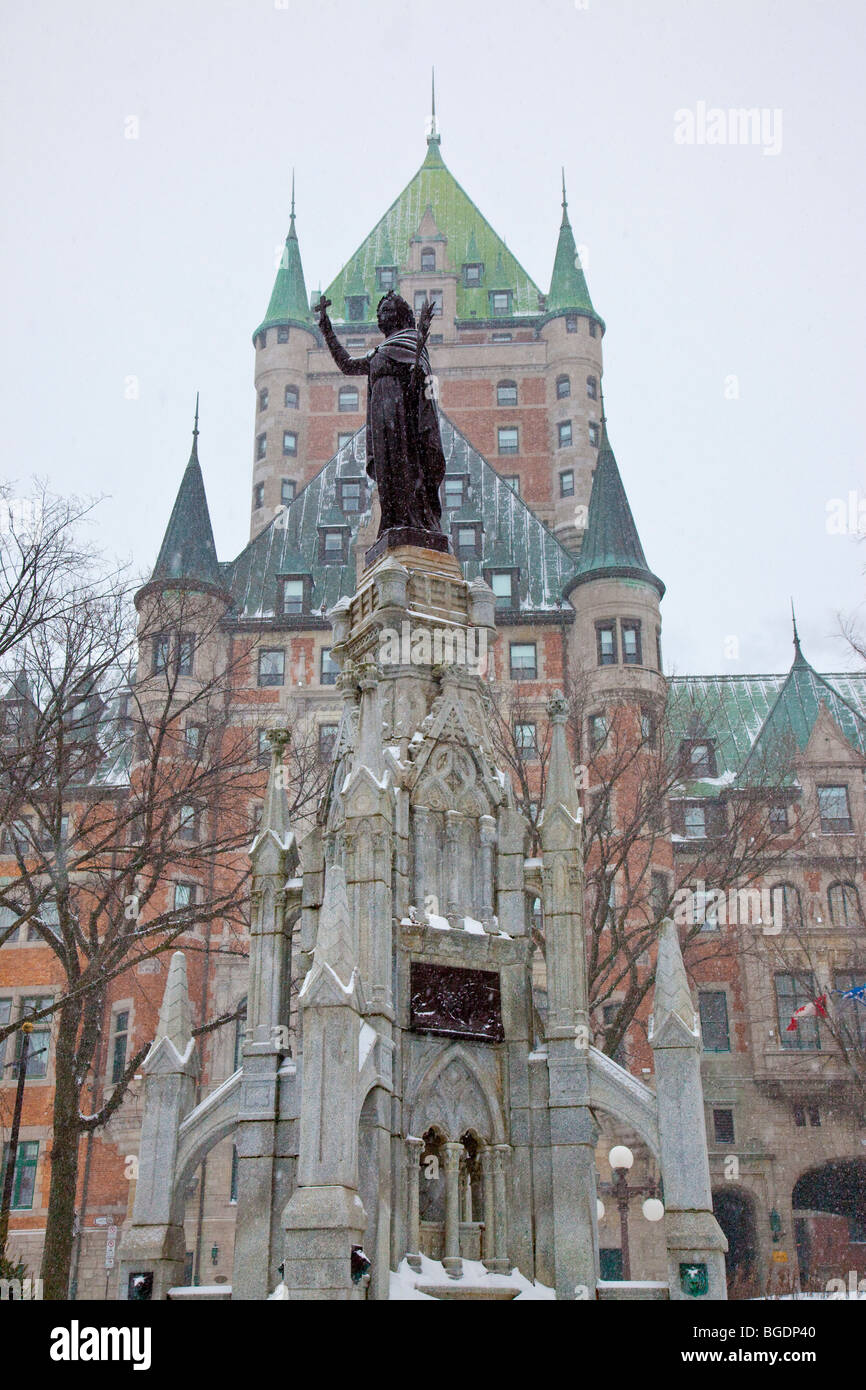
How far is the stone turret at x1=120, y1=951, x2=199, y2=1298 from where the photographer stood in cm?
1120

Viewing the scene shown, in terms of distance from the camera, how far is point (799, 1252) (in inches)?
1672

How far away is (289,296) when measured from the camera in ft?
225

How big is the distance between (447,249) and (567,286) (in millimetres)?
7230

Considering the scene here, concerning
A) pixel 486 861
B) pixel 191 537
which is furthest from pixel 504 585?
pixel 486 861

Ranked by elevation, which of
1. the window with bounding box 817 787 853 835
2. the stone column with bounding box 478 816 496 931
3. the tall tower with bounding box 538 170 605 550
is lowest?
the stone column with bounding box 478 816 496 931

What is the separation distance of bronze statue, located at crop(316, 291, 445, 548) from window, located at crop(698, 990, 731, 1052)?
113ft

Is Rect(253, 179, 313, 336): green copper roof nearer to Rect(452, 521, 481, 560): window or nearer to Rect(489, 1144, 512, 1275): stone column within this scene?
Rect(452, 521, 481, 560): window

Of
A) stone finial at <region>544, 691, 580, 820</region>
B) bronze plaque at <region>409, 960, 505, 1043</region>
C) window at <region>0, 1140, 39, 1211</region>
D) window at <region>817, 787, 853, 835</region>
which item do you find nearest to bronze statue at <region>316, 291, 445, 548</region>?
stone finial at <region>544, 691, 580, 820</region>

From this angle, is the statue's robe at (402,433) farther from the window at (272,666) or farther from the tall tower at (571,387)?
the tall tower at (571,387)

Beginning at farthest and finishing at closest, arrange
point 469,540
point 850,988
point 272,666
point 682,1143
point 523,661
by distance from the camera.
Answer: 1. point 469,540
2. point 272,666
3. point 523,661
4. point 850,988
5. point 682,1143

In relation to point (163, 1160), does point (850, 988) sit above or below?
above

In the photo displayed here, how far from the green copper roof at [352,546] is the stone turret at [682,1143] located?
121 ft

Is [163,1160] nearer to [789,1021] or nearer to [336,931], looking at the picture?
[336,931]

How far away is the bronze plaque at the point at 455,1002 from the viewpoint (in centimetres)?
1135
